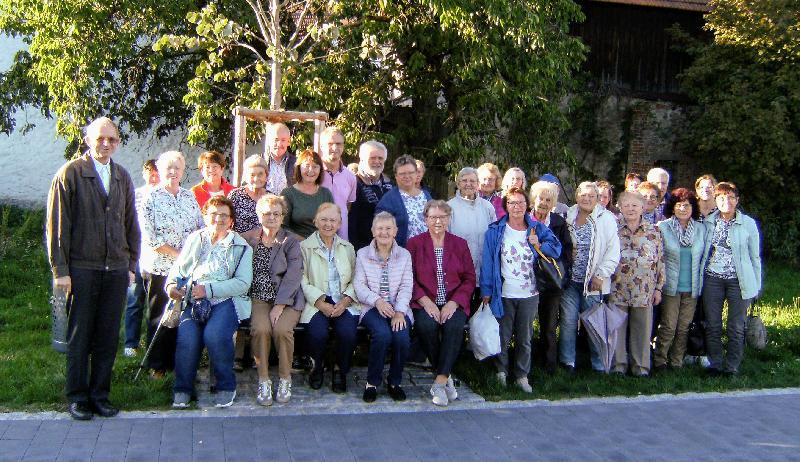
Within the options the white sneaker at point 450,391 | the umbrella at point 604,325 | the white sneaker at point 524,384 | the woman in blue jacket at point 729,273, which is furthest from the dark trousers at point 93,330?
the woman in blue jacket at point 729,273

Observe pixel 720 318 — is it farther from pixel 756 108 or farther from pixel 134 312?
pixel 756 108

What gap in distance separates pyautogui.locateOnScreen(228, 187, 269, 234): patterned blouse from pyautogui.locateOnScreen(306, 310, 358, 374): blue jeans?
0.91 meters

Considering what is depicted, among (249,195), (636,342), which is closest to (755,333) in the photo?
(636,342)

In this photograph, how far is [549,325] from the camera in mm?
6461

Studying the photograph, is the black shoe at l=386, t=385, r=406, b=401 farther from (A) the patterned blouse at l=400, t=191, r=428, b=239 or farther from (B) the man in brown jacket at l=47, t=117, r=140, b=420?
(B) the man in brown jacket at l=47, t=117, r=140, b=420

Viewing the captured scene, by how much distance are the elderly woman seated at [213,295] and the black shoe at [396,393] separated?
1.18 meters

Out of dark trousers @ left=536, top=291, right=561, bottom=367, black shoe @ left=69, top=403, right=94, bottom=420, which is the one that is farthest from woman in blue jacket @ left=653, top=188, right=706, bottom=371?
black shoe @ left=69, top=403, right=94, bottom=420

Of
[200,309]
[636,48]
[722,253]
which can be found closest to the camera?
[200,309]

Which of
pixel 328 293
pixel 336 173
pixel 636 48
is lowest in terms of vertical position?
pixel 328 293

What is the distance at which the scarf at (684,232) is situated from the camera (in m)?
6.73

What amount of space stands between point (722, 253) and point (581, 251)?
4.44ft

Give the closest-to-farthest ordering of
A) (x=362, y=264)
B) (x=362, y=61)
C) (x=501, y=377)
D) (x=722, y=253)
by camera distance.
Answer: (x=362, y=264)
(x=501, y=377)
(x=722, y=253)
(x=362, y=61)

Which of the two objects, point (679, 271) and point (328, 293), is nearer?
point (328, 293)

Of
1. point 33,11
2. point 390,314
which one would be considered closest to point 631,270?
point 390,314
